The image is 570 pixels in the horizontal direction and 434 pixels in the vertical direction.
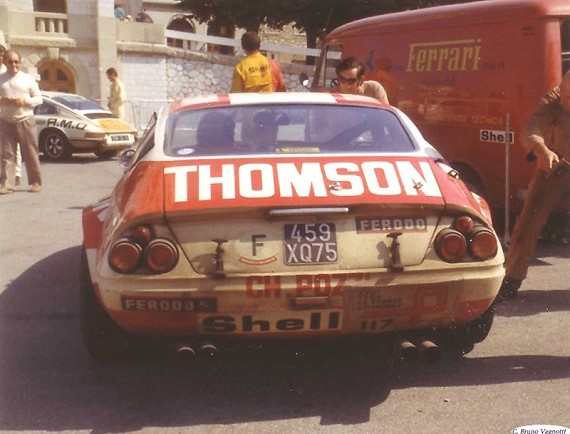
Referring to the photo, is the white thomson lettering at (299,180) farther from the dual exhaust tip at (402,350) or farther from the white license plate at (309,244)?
the dual exhaust tip at (402,350)

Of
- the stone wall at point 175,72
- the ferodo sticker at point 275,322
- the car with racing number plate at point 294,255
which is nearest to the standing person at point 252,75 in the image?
the car with racing number plate at point 294,255

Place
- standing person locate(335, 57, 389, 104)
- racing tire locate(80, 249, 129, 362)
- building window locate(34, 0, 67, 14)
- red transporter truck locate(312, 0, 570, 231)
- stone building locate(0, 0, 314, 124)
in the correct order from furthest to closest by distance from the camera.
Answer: building window locate(34, 0, 67, 14) < stone building locate(0, 0, 314, 124) < standing person locate(335, 57, 389, 104) < red transporter truck locate(312, 0, 570, 231) < racing tire locate(80, 249, 129, 362)

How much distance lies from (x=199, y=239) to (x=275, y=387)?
3.01ft

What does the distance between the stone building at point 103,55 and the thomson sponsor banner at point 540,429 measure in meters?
29.9

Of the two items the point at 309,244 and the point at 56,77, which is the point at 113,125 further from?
the point at 56,77

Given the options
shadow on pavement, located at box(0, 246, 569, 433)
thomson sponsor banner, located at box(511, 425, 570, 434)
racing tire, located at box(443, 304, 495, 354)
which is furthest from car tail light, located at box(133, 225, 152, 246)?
thomson sponsor banner, located at box(511, 425, 570, 434)

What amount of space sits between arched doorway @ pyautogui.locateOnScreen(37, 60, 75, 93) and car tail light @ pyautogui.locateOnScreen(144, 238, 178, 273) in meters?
31.5

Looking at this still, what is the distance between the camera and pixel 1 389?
4.14 m

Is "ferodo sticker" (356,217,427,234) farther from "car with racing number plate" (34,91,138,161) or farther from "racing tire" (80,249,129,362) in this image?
"car with racing number plate" (34,91,138,161)

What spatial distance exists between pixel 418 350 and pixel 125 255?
1.35 meters

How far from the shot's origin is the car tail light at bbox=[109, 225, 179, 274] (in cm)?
364

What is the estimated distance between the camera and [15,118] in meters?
11.2

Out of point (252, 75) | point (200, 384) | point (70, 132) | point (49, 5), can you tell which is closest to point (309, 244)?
point (200, 384)

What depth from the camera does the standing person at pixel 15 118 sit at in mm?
11055
